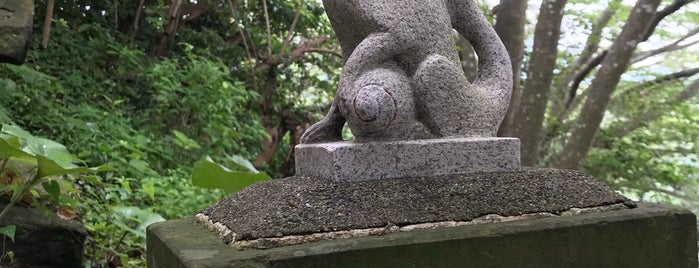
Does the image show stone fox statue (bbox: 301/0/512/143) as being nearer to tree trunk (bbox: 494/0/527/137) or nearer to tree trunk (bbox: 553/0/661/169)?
tree trunk (bbox: 494/0/527/137)

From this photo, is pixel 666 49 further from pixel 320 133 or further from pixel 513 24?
pixel 320 133

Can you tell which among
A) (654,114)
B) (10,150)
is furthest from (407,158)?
(654,114)

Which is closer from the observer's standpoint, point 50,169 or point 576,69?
point 50,169

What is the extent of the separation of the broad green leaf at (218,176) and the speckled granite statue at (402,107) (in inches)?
16.0

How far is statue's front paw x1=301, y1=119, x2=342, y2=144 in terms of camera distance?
2.35m

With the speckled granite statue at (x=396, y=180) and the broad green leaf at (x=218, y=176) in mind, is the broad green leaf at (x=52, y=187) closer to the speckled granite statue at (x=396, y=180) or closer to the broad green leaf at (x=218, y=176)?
the speckled granite statue at (x=396, y=180)

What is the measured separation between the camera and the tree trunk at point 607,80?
4.70 m

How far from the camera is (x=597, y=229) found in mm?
1953

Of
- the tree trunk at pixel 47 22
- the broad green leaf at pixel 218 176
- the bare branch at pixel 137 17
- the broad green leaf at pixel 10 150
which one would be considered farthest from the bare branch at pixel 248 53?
the broad green leaf at pixel 10 150

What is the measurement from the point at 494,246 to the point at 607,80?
3599mm

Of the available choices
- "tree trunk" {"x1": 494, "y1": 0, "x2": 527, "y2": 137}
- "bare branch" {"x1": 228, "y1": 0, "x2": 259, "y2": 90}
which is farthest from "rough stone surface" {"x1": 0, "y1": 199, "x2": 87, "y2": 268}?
"bare branch" {"x1": 228, "y1": 0, "x2": 259, "y2": 90}

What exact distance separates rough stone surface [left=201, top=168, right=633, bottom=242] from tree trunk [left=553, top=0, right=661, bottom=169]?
2.88m

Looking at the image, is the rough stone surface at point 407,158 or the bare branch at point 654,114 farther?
the bare branch at point 654,114

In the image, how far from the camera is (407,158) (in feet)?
6.79
